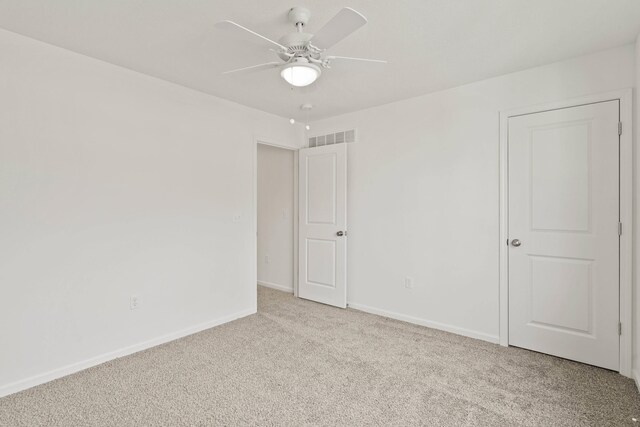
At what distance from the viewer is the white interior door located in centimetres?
403

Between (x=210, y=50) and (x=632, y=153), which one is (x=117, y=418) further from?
(x=632, y=153)

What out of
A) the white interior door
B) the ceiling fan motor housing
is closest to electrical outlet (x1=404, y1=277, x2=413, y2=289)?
the white interior door

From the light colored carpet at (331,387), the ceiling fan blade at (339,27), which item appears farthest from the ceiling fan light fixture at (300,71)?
the light colored carpet at (331,387)

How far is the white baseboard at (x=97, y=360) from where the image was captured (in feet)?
7.30

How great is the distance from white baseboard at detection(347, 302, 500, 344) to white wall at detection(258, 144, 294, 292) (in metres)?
1.33

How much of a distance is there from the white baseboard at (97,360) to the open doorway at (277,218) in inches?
57.2

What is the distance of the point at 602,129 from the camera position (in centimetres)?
248

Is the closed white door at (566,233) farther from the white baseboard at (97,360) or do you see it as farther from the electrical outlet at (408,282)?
the white baseboard at (97,360)

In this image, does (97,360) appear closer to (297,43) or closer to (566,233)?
(297,43)

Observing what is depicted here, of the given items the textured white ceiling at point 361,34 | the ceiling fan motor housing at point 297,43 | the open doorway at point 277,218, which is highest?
the textured white ceiling at point 361,34

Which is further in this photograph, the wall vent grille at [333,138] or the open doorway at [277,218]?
the open doorway at [277,218]

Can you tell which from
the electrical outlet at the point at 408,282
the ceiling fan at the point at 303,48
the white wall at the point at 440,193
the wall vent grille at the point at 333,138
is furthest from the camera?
the wall vent grille at the point at 333,138

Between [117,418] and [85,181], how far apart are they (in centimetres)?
170

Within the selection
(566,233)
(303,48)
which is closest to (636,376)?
(566,233)
